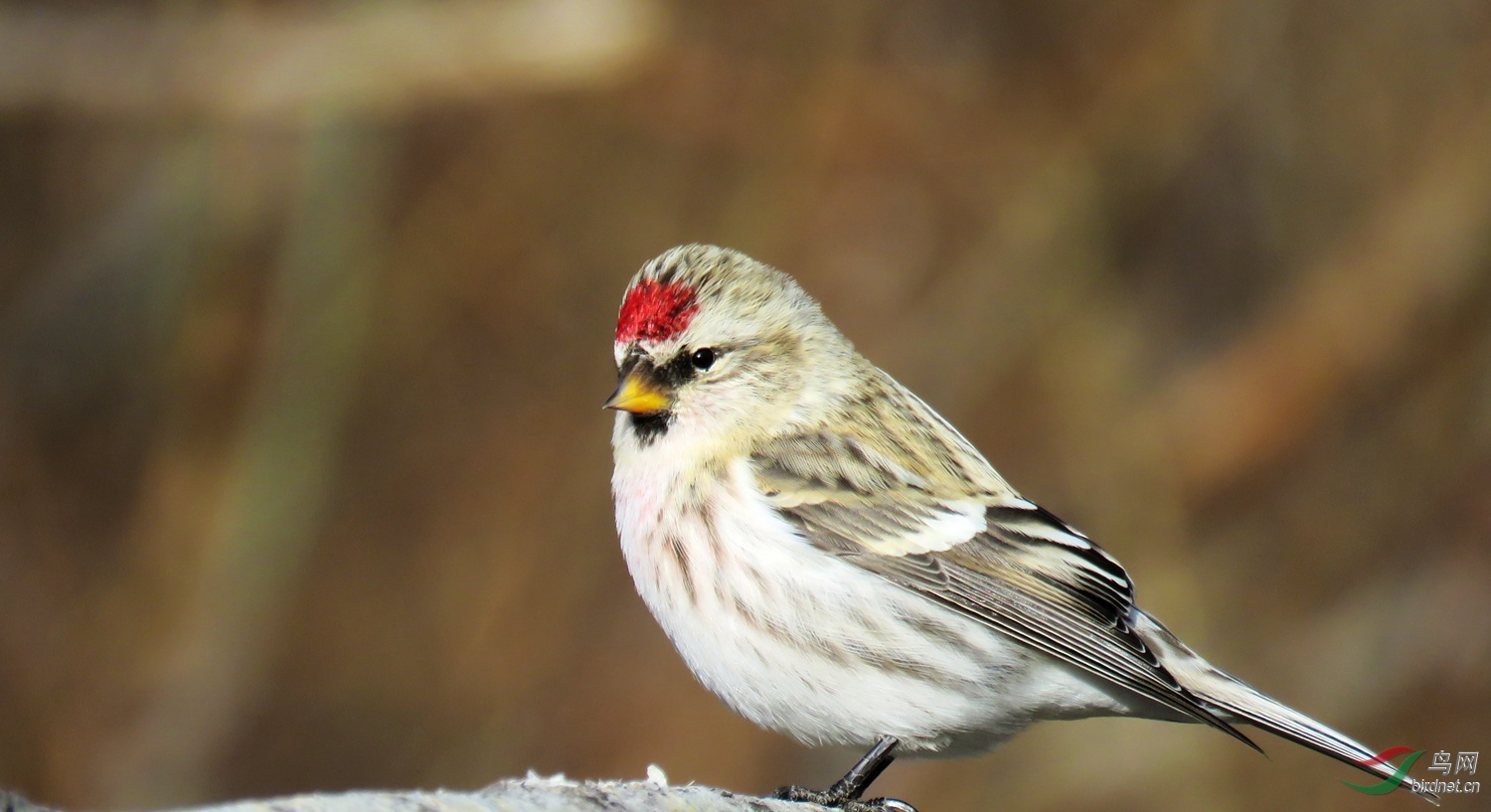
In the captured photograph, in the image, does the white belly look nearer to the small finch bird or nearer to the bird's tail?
the small finch bird

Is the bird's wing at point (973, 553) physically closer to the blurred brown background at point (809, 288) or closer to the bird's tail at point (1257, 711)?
the bird's tail at point (1257, 711)

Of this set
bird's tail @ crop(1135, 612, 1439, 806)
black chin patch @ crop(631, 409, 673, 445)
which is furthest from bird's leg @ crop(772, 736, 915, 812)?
black chin patch @ crop(631, 409, 673, 445)

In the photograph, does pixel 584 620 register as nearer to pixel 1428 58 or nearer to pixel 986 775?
pixel 986 775

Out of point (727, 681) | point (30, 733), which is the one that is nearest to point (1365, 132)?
point (727, 681)

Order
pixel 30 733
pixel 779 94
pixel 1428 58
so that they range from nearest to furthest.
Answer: pixel 30 733 → pixel 1428 58 → pixel 779 94

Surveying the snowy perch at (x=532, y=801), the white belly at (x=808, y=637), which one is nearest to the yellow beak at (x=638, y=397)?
the white belly at (x=808, y=637)

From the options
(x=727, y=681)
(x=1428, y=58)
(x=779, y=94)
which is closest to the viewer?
(x=727, y=681)
